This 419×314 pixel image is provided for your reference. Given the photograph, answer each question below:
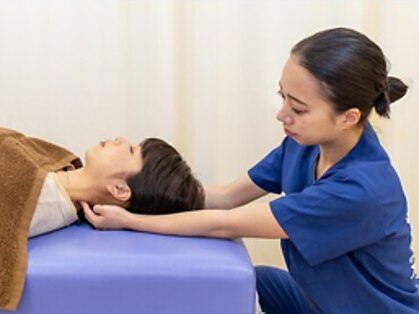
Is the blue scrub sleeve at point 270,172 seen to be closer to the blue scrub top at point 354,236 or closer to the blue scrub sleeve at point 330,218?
the blue scrub top at point 354,236

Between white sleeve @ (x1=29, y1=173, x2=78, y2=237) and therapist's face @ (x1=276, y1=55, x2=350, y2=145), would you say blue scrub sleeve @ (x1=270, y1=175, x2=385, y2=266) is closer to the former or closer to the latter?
therapist's face @ (x1=276, y1=55, x2=350, y2=145)

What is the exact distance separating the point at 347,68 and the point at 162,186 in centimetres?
47

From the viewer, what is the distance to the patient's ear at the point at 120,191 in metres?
1.35

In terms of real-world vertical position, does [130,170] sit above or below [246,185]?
above

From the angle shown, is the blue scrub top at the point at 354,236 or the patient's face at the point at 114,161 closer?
the blue scrub top at the point at 354,236

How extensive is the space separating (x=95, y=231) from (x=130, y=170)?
0.17 meters

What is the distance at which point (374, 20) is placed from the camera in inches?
74.2

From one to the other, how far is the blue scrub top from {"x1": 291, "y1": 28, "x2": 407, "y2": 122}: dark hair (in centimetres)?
10

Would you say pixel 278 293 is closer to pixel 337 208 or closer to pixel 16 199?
pixel 337 208

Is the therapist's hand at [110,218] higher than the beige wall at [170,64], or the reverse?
the beige wall at [170,64]

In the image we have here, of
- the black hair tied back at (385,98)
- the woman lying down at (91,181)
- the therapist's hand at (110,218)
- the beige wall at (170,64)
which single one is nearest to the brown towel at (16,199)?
the woman lying down at (91,181)

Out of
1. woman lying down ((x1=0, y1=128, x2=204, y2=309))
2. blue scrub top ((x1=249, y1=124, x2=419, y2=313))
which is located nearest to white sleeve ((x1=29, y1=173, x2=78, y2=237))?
woman lying down ((x1=0, y1=128, x2=204, y2=309))

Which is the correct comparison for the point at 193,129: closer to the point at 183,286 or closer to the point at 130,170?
the point at 130,170

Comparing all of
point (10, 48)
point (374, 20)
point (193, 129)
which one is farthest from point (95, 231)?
point (374, 20)
